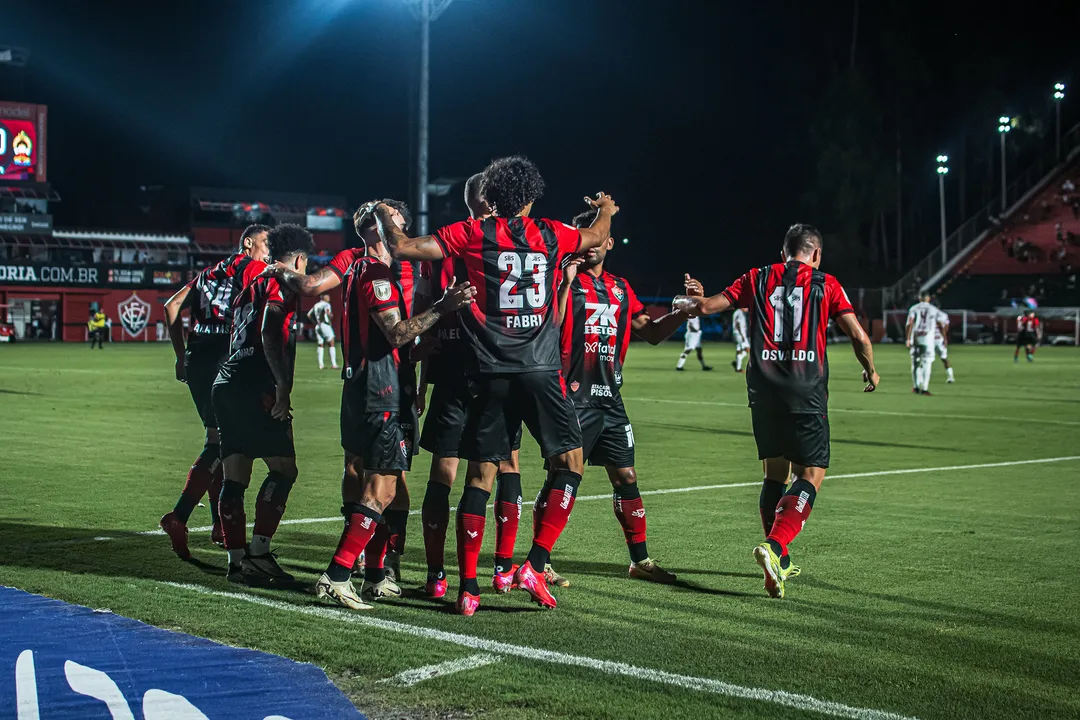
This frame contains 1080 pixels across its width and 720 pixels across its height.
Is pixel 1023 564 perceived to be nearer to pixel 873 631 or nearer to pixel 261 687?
pixel 873 631

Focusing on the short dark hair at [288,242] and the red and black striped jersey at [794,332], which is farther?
the red and black striped jersey at [794,332]

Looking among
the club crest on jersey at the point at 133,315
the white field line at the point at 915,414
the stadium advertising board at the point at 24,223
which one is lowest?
the white field line at the point at 915,414

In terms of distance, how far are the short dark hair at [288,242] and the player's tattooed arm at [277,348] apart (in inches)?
13.1

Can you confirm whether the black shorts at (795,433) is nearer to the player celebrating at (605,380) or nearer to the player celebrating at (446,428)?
the player celebrating at (605,380)

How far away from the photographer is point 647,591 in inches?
252

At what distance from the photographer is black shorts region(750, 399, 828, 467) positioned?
675 cm

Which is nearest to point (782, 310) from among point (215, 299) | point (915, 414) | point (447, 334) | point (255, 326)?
point (447, 334)

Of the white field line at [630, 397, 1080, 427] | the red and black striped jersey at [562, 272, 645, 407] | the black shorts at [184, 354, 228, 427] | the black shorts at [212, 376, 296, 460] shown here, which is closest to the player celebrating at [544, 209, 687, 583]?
the red and black striped jersey at [562, 272, 645, 407]

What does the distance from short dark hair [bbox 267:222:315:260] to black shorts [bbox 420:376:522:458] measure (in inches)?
48.5

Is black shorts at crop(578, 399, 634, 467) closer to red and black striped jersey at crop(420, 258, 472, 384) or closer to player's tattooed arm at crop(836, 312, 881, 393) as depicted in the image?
red and black striped jersey at crop(420, 258, 472, 384)

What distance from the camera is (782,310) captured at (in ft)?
22.5

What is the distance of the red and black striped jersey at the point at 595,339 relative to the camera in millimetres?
6812

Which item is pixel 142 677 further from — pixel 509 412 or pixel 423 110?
pixel 423 110

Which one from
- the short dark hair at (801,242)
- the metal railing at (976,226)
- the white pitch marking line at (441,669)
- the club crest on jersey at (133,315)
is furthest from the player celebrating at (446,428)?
the club crest on jersey at (133,315)
